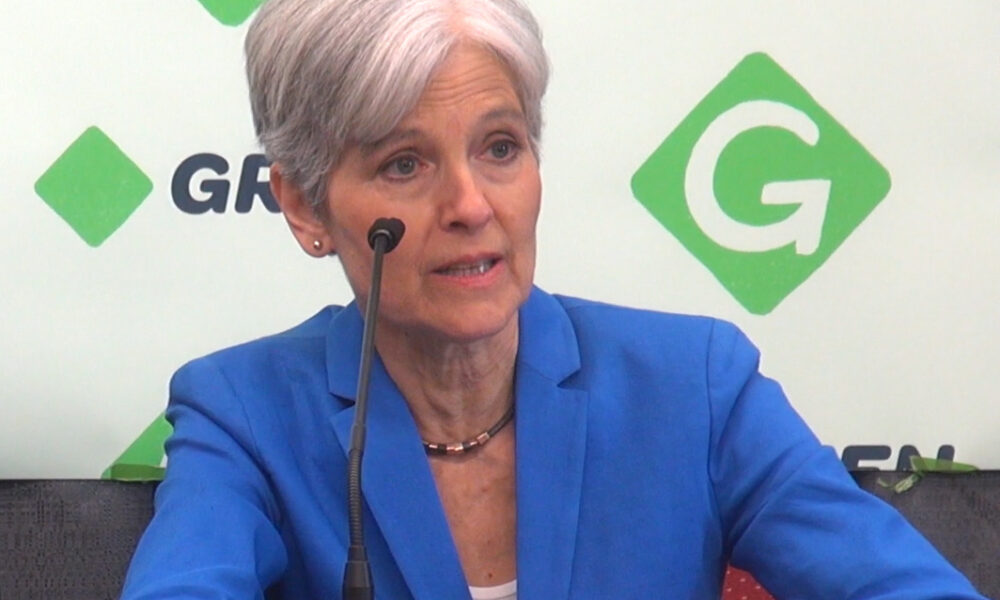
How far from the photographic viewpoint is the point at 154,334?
192 centimetres

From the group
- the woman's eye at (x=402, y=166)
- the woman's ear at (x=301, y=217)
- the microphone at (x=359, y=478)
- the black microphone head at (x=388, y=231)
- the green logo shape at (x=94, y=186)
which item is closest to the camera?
the microphone at (x=359, y=478)

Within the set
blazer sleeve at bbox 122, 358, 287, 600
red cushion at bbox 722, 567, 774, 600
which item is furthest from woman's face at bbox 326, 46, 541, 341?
red cushion at bbox 722, 567, 774, 600

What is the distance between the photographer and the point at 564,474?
1.53 metres

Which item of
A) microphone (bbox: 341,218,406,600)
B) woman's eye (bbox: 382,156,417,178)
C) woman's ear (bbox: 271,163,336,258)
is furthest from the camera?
woman's ear (bbox: 271,163,336,258)

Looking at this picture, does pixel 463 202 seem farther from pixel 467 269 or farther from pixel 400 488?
pixel 400 488

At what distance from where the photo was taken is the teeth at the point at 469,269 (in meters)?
1.44

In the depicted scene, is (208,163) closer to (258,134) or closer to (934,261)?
(258,134)

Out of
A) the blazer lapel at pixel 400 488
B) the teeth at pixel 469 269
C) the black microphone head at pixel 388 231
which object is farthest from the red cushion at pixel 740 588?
the black microphone head at pixel 388 231

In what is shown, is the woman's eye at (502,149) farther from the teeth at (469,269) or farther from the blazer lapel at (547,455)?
the blazer lapel at (547,455)

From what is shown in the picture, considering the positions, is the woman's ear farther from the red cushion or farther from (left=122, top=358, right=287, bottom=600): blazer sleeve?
the red cushion

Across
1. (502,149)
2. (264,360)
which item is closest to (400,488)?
(264,360)

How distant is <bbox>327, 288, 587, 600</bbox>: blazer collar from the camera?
58.1 inches

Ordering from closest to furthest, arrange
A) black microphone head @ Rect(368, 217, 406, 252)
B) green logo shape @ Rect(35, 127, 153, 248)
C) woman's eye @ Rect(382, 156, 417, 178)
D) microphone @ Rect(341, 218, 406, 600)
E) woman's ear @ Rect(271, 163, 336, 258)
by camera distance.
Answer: microphone @ Rect(341, 218, 406, 600) → black microphone head @ Rect(368, 217, 406, 252) → woman's eye @ Rect(382, 156, 417, 178) → woman's ear @ Rect(271, 163, 336, 258) → green logo shape @ Rect(35, 127, 153, 248)

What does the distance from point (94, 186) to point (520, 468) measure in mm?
698
